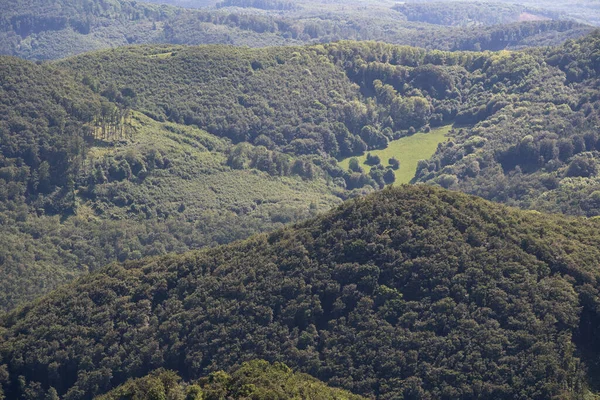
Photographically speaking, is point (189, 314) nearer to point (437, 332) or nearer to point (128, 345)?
point (128, 345)

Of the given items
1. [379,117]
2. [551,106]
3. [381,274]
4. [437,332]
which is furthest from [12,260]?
[551,106]

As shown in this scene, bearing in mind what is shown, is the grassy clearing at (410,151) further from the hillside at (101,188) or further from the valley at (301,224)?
the hillside at (101,188)

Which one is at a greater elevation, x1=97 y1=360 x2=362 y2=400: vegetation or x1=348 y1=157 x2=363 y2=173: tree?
x1=97 y1=360 x2=362 y2=400: vegetation

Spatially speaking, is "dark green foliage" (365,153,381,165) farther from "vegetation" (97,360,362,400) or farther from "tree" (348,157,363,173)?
"vegetation" (97,360,362,400)

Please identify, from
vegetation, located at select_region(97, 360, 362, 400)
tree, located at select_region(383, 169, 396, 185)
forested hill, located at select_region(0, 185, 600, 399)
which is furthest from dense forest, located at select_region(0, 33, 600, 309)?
vegetation, located at select_region(97, 360, 362, 400)

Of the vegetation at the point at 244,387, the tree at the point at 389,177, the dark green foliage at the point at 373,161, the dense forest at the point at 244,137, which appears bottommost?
the tree at the point at 389,177

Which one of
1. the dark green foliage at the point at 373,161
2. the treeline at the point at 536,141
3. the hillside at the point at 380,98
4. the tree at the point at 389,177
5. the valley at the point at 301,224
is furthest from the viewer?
the dark green foliage at the point at 373,161

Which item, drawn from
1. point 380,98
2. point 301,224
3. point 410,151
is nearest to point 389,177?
point 410,151

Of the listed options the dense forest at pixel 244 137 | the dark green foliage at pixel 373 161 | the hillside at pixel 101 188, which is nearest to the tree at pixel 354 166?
the dense forest at pixel 244 137
